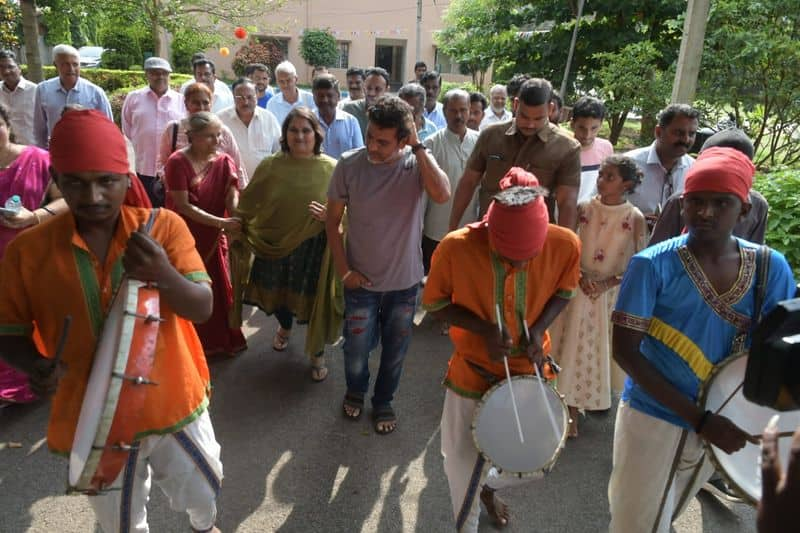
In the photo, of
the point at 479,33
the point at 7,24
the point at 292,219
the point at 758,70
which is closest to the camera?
the point at 292,219

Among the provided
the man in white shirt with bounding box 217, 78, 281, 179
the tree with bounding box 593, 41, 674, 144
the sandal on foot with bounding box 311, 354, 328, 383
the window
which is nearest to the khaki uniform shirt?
the sandal on foot with bounding box 311, 354, 328, 383

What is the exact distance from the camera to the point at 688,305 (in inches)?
83.8

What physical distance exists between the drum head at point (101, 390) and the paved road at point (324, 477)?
4.37 ft

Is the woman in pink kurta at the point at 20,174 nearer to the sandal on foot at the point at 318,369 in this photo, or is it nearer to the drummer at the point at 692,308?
the sandal on foot at the point at 318,369

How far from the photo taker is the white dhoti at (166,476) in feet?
7.22

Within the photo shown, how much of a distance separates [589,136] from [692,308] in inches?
118

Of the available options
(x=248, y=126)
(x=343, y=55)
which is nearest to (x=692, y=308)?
(x=248, y=126)

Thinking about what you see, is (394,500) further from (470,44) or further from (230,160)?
(470,44)

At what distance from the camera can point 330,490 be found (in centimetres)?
328

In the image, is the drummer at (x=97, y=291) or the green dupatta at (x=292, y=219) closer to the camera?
the drummer at (x=97, y=291)

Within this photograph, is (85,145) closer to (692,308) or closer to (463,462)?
(463,462)

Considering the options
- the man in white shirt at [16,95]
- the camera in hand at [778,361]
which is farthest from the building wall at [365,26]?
the camera in hand at [778,361]

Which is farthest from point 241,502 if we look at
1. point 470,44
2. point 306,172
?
point 470,44

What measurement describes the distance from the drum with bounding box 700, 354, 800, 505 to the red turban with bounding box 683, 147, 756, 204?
1.93 ft
